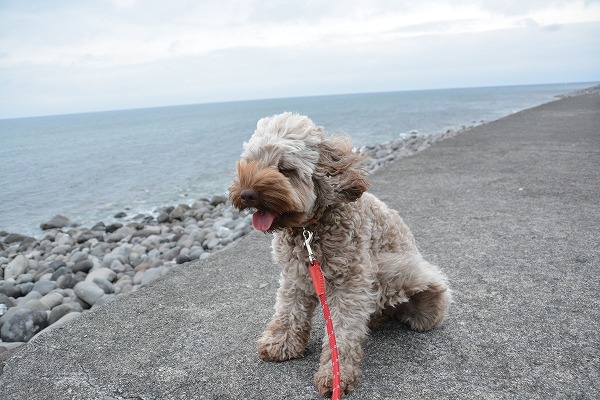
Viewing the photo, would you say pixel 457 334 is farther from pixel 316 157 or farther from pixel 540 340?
pixel 316 157

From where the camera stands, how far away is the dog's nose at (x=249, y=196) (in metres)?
2.55

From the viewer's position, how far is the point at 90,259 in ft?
26.5

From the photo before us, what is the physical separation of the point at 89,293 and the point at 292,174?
4.15 meters

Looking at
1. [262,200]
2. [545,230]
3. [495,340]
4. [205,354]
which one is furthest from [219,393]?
[545,230]

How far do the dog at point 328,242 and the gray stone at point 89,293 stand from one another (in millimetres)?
3362

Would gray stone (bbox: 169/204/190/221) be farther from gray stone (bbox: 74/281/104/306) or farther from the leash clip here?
the leash clip

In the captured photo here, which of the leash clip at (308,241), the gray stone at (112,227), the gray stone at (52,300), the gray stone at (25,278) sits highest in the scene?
the leash clip at (308,241)

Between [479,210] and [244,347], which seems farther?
[479,210]

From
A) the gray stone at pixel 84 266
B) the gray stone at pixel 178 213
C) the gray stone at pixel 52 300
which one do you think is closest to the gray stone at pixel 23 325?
the gray stone at pixel 52 300

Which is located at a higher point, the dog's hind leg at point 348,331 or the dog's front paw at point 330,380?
the dog's hind leg at point 348,331

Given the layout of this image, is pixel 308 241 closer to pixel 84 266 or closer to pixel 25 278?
pixel 84 266

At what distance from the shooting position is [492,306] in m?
3.76

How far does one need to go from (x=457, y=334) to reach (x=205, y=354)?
6.11 ft

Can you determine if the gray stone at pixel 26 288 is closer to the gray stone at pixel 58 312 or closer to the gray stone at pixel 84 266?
the gray stone at pixel 84 266
